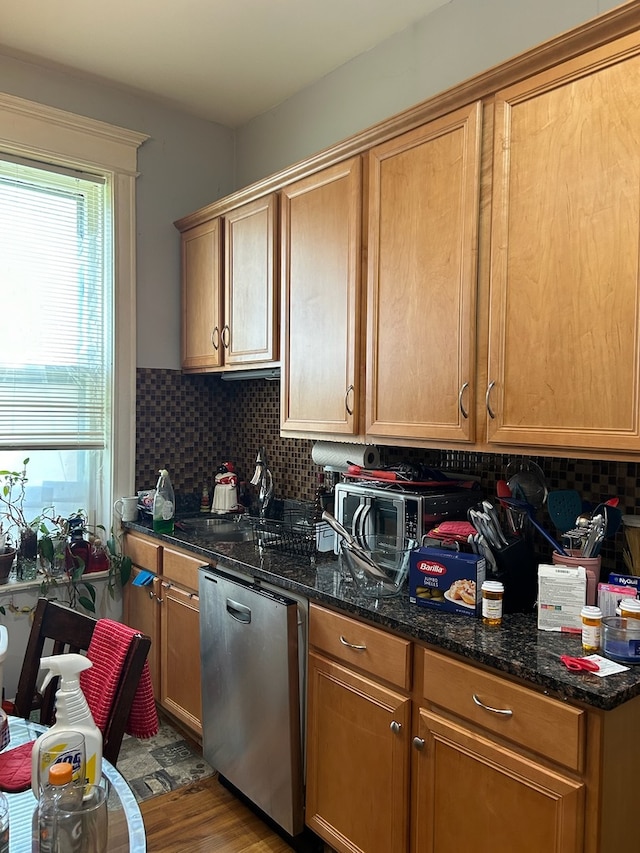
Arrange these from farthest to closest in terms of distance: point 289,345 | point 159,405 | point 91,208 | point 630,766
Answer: point 159,405 < point 91,208 < point 289,345 < point 630,766

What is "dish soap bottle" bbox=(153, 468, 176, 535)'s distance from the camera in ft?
9.38

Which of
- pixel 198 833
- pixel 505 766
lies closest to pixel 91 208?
pixel 198 833

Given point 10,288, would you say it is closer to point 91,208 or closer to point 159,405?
point 91,208

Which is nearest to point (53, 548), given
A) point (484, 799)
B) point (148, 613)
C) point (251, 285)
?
point (148, 613)

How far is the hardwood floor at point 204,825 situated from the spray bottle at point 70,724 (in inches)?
47.7

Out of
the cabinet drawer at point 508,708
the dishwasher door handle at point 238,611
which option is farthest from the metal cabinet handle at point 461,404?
the dishwasher door handle at point 238,611

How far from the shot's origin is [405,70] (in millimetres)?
2561

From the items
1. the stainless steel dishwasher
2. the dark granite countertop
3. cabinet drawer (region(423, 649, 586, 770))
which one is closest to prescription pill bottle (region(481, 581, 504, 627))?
the dark granite countertop

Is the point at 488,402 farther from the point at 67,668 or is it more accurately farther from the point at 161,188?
the point at 161,188

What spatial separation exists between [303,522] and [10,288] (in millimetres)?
1647

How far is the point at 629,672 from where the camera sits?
1.38 meters

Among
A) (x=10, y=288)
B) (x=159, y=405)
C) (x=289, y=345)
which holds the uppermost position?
(x=10, y=288)

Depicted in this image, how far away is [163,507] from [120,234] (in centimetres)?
134

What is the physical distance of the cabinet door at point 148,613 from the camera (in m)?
2.87
